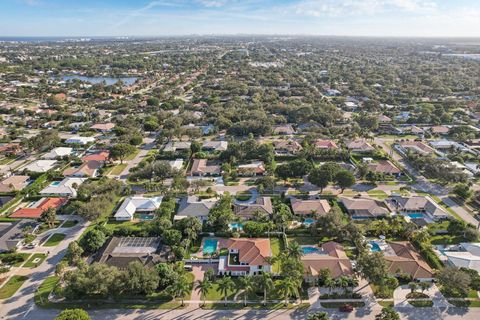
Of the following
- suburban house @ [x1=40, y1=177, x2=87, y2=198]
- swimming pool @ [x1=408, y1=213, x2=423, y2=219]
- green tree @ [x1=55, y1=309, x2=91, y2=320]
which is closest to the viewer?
green tree @ [x1=55, y1=309, x2=91, y2=320]

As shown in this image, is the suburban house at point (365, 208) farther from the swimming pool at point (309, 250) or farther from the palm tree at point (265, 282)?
the palm tree at point (265, 282)

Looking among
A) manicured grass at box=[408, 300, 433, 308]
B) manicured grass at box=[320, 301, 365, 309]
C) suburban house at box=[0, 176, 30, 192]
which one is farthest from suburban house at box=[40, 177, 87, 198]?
manicured grass at box=[408, 300, 433, 308]

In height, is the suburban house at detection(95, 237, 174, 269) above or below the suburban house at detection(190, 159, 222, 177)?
below

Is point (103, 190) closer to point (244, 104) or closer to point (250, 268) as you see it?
point (250, 268)

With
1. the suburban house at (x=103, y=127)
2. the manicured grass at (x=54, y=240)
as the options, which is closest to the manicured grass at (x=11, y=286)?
the manicured grass at (x=54, y=240)

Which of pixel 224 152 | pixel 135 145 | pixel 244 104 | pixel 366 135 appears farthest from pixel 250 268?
pixel 244 104

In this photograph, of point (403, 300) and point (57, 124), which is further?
point (57, 124)

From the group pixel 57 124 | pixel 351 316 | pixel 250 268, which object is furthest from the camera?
pixel 57 124

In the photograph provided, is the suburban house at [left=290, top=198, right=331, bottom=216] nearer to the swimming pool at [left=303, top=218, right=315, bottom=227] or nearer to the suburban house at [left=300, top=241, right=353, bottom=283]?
the swimming pool at [left=303, top=218, right=315, bottom=227]
